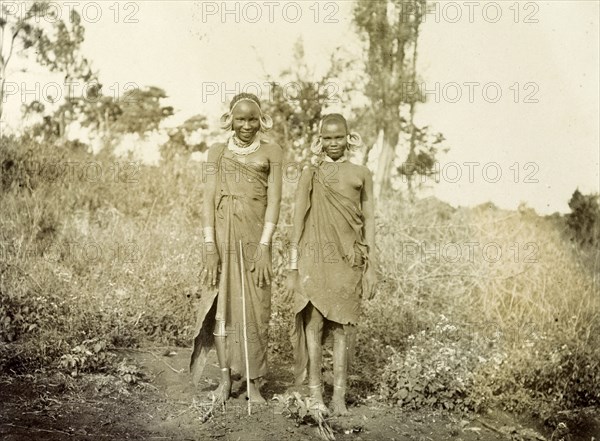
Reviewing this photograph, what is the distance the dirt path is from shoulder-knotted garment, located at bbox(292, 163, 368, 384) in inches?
29.5

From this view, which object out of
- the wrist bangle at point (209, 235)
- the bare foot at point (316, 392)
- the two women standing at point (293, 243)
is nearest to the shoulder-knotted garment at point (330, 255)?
the two women standing at point (293, 243)

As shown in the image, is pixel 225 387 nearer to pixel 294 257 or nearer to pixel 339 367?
pixel 339 367

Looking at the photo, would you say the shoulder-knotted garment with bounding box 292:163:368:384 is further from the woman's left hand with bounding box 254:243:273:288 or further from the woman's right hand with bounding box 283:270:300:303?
the woman's left hand with bounding box 254:243:273:288

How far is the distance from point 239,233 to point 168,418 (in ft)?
4.73

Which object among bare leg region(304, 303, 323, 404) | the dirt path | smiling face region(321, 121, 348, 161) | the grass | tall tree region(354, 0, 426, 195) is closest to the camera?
the dirt path

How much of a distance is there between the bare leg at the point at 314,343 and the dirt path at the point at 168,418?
30 centimetres

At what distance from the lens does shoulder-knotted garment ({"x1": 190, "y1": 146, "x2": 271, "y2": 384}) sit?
448 cm

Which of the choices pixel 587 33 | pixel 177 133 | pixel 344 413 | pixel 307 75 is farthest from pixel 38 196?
pixel 587 33

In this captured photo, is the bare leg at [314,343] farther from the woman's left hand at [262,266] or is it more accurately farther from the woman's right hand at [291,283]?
the woman's left hand at [262,266]

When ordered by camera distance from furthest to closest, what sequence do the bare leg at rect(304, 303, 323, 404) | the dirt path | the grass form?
the grass → the bare leg at rect(304, 303, 323, 404) → the dirt path

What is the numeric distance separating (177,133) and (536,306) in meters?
8.03

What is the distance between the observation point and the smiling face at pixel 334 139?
4.33 meters

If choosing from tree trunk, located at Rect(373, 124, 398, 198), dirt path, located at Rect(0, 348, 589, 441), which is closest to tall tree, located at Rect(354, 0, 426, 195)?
tree trunk, located at Rect(373, 124, 398, 198)

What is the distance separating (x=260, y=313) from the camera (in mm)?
4531
